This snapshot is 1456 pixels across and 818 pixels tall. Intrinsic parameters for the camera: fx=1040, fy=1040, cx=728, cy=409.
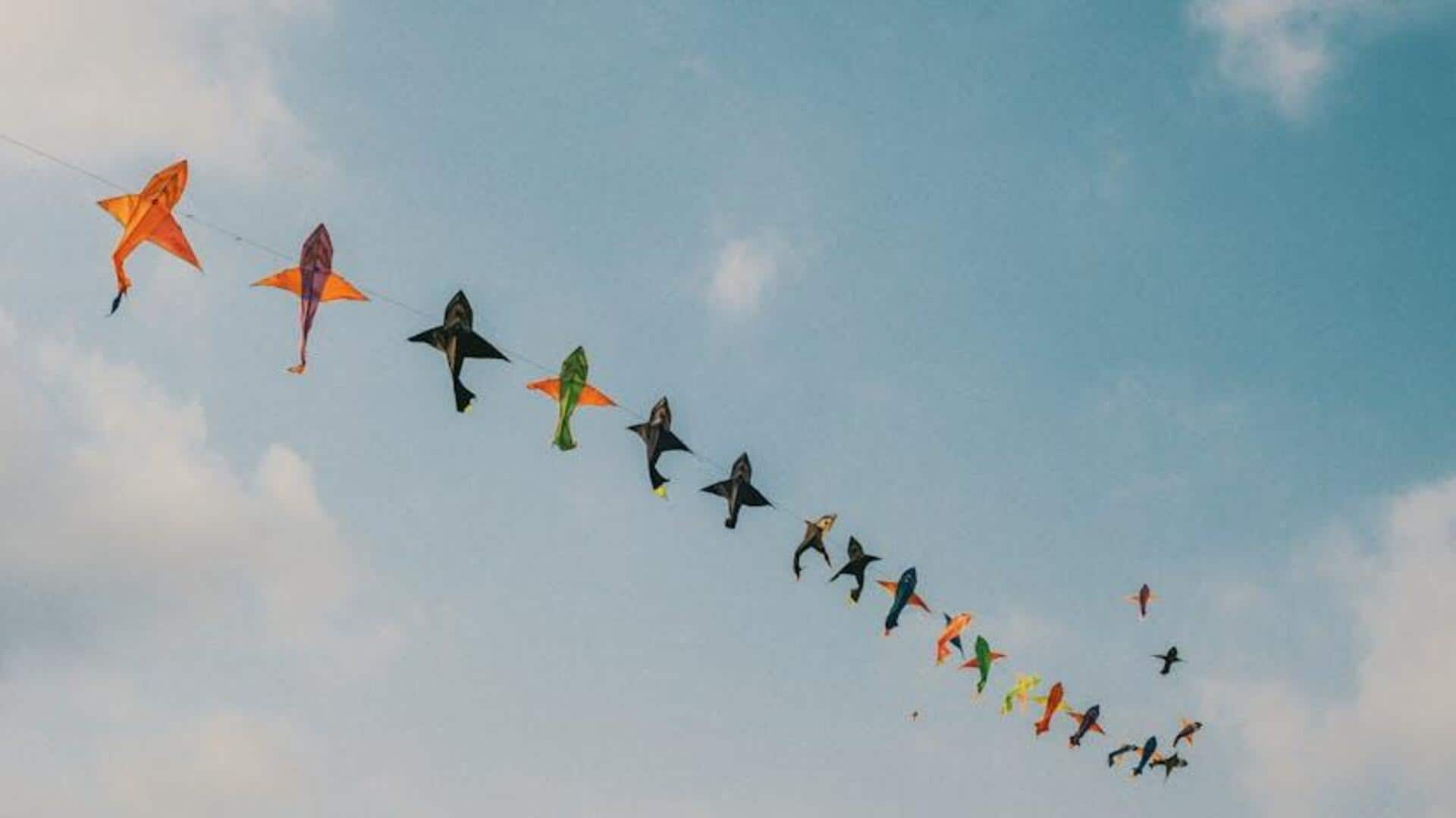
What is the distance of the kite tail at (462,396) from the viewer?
12672 millimetres

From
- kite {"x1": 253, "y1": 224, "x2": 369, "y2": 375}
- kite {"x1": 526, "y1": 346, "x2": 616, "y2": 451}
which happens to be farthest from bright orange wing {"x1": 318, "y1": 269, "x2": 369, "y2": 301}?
kite {"x1": 526, "y1": 346, "x2": 616, "y2": 451}

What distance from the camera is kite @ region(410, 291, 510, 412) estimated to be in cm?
1268

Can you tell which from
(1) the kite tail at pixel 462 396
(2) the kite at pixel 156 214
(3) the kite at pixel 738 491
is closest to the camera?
(2) the kite at pixel 156 214

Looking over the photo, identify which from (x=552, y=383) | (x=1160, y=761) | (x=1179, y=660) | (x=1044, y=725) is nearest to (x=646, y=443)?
(x=552, y=383)

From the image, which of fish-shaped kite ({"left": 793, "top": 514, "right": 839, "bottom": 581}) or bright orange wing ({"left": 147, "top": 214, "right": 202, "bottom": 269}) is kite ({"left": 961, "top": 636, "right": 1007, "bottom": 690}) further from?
bright orange wing ({"left": 147, "top": 214, "right": 202, "bottom": 269})

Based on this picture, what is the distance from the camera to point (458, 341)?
12695mm

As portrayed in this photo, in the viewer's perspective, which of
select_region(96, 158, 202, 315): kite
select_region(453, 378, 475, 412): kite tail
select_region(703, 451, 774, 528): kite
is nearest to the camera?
select_region(96, 158, 202, 315): kite

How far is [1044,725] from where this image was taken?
26.4 metres

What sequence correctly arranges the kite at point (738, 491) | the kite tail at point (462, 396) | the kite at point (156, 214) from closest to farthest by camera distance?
the kite at point (156, 214), the kite tail at point (462, 396), the kite at point (738, 491)

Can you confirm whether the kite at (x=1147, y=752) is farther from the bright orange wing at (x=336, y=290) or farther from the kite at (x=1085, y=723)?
the bright orange wing at (x=336, y=290)

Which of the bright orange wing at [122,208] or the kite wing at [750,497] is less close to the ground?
the kite wing at [750,497]

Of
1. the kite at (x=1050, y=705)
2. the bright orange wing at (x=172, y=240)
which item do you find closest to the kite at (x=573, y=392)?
the bright orange wing at (x=172, y=240)

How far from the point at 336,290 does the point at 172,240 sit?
168 cm

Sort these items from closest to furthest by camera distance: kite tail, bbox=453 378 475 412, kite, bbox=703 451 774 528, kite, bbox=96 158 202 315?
1. kite, bbox=96 158 202 315
2. kite tail, bbox=453 378 475 412
3. kite, bbox=703 451 774 528
